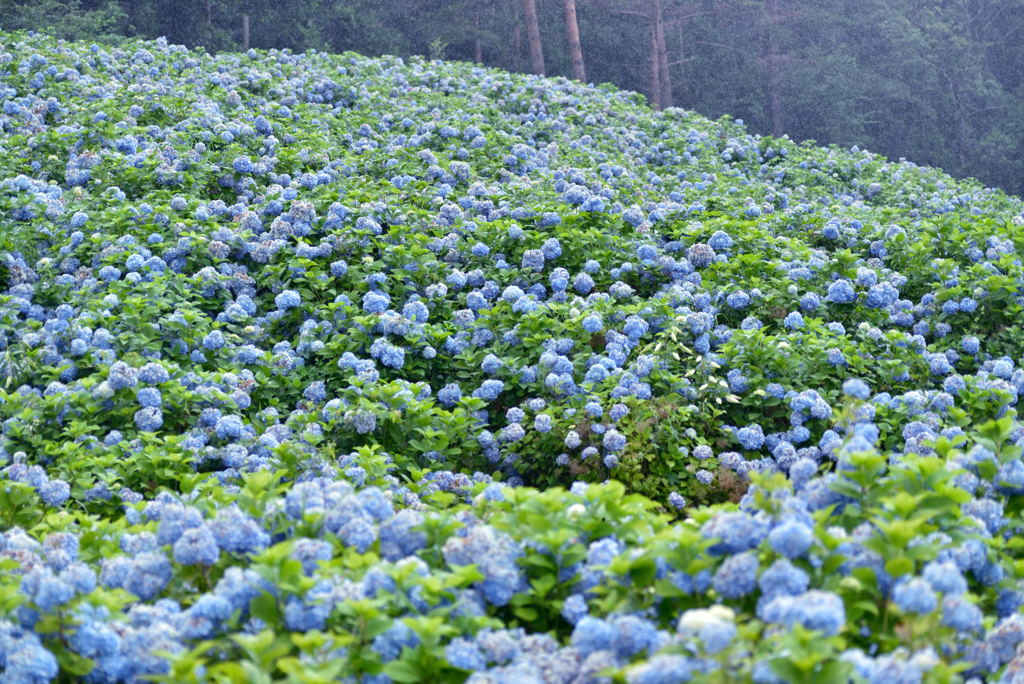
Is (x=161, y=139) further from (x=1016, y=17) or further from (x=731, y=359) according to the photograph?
(x=1016, y=17)

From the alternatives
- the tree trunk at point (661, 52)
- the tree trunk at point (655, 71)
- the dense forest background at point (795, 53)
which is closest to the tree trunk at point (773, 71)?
the dense forest background at point (795, 53)

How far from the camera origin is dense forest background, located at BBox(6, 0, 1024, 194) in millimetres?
24797

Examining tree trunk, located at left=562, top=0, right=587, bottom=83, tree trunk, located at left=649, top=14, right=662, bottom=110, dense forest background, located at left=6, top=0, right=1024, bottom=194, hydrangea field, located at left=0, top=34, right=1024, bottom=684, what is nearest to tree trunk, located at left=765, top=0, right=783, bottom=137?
dense forest background, located at left=6, top=0, right=1024, bottom=194

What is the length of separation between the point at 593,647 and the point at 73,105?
811 cm

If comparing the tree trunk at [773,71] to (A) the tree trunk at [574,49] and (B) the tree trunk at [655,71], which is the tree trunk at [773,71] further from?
(A) the tree trunk at [574,49]

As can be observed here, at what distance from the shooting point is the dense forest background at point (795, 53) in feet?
81.4

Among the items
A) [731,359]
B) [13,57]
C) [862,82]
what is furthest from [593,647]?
[862,82]

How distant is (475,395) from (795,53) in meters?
24.6

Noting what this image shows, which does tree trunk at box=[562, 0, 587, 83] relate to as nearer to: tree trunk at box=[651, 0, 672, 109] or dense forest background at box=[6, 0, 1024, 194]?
tree trunk at box=[651, 0, 672, 109]

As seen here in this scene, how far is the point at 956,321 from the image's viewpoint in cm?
538

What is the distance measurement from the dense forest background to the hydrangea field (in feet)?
48.2

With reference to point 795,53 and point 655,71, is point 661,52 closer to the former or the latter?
point 655,71

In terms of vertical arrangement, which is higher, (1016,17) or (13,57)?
(13,57)

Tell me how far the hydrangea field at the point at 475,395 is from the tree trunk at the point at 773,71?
604 inches
